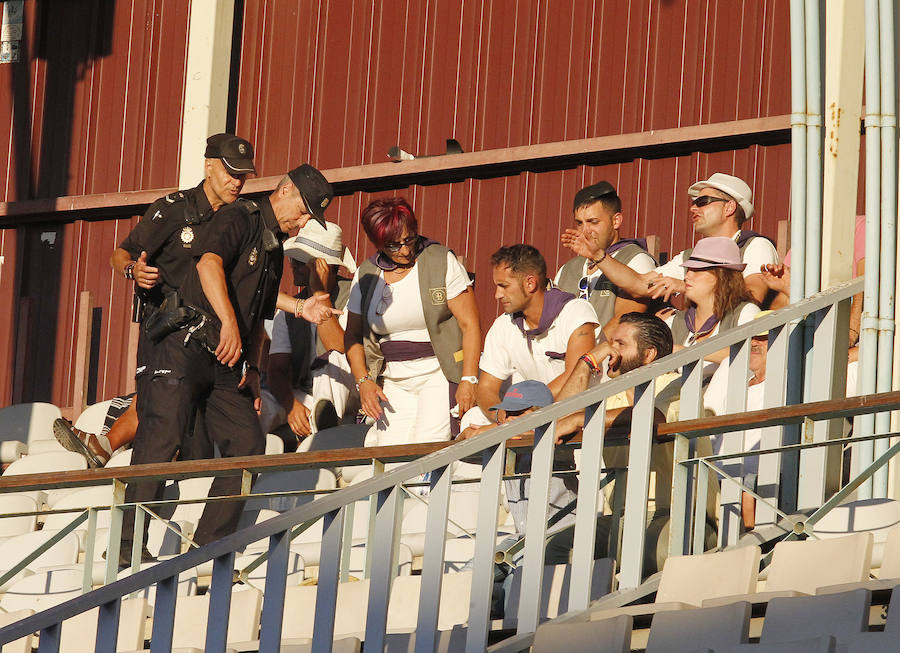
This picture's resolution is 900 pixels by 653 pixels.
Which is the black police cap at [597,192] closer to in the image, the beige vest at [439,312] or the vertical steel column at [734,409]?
the beige vest at [439,312]

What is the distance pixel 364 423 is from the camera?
874cm

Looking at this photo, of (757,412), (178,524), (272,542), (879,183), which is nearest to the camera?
(272,542)

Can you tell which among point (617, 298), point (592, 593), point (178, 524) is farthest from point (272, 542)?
point (617, 298)

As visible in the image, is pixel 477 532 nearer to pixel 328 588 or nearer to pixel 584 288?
pixel 328 588

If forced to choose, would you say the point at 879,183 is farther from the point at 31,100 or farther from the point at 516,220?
the point at 31,100

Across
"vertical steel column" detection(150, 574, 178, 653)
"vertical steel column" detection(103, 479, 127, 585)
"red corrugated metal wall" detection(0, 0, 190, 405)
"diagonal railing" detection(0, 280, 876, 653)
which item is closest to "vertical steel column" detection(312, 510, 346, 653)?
"diagonal railing" detection(0, 280, 876, 653)

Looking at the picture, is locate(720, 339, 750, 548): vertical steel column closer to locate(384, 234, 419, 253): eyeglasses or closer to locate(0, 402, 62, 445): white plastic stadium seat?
locate(384, 234, 419, 253): eyeglasses

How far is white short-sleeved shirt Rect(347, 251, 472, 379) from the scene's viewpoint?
7914mm

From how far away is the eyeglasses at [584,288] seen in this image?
7.89m

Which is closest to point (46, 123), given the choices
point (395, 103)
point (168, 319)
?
point (395, 103)

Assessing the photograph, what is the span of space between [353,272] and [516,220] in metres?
1.61

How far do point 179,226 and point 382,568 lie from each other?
3130mm

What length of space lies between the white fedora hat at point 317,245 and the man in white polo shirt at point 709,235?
1.65 m

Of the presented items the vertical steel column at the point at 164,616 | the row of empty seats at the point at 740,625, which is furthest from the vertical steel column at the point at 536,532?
the vertical steel column at the point at 164,616
